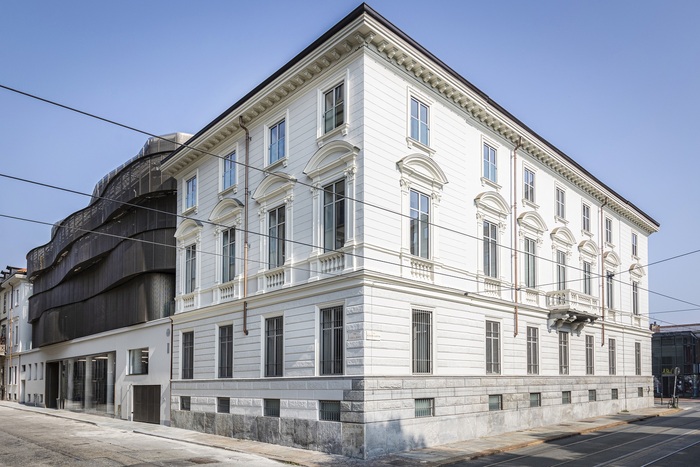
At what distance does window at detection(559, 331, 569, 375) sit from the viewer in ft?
97.5

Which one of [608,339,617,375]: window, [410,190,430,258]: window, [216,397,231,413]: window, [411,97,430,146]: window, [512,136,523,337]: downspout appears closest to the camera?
[410,190,430,258]: window

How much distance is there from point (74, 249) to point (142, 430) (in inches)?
810

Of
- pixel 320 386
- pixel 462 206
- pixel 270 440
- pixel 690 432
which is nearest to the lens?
pixel 320 386

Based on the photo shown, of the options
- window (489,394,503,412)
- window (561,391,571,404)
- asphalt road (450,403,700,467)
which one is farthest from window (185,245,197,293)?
window (561,391,571,404)

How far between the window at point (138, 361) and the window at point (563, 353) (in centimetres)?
2017

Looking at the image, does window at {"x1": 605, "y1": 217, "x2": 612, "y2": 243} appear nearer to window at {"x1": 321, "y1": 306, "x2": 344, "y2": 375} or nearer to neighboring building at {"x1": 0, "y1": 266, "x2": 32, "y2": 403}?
window at {"x1": 321, "y1": 306, "x2": 344, "y2": 375}

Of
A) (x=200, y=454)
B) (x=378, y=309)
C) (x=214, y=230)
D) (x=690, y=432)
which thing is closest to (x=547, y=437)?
(x=690, y=432)

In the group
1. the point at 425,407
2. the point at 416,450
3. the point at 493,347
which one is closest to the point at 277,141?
the point at 425,407

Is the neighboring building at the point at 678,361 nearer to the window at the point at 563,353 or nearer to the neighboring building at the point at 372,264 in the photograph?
the neighboring building at the point at 372,264

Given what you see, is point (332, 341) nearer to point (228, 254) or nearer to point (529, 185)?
point (228, 254)

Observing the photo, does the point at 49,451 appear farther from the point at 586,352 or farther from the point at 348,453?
the point at 586,352

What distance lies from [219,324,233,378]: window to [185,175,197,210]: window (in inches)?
267

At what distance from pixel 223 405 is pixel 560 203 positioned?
18.8m

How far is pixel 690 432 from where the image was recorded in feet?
85.9
